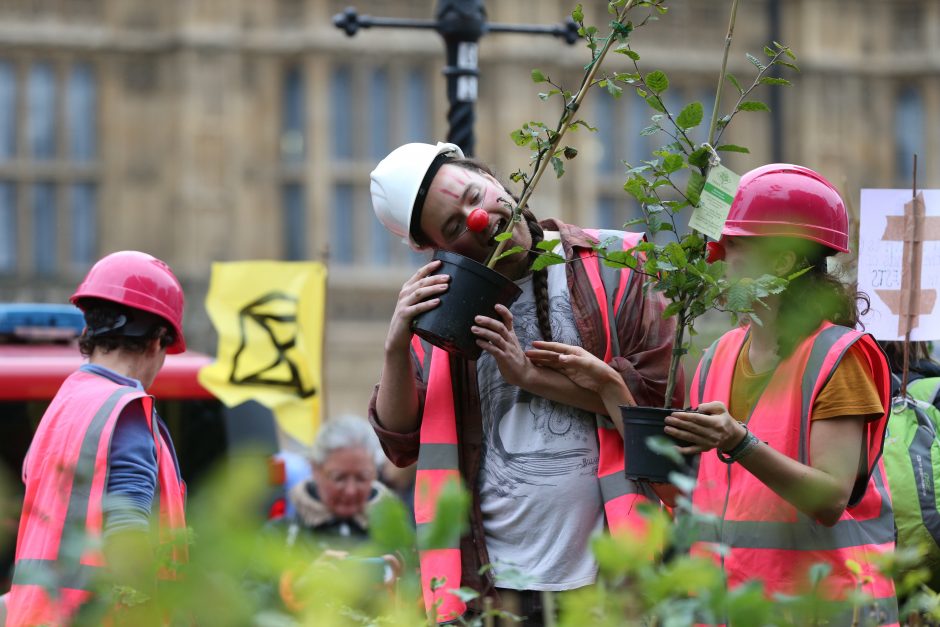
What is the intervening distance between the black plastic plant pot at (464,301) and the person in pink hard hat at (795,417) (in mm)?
414

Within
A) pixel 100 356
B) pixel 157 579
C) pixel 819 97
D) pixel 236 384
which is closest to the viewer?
pixel 157 579

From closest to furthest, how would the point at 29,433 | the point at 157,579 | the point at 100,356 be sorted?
the point at 157,579 < the point at 100,356 < the point at 29,433

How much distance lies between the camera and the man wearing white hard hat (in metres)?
2.64

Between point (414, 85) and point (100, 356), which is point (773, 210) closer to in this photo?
point (100, 356)

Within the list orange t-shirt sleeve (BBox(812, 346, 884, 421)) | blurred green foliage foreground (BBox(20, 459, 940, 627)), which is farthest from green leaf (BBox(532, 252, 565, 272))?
blurred green foliage foreground (BBox(20, 459, 940, 627))

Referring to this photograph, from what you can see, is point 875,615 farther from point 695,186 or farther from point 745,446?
point 695,186

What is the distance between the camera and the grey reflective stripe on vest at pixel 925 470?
10.3 ft

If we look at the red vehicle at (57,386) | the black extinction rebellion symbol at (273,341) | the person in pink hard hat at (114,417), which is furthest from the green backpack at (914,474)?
the black extinction rebellion symbol at (273,341)

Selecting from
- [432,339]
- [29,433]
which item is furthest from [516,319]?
[29,433]

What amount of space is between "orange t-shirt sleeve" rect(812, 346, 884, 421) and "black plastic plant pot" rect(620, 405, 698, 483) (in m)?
0.24

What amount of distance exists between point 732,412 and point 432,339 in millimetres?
575

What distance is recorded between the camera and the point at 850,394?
2.34 meters

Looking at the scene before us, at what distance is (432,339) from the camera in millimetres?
2596

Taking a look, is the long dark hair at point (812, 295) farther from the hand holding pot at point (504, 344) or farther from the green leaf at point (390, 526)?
the green leaf at point (390, 526)
